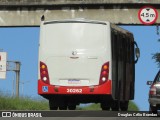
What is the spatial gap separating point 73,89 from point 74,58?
1214 millimetres

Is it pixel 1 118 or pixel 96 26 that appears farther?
pixel 96 26

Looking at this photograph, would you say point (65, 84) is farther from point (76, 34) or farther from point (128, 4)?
point (128, 4)

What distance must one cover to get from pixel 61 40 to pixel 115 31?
8.37 ft

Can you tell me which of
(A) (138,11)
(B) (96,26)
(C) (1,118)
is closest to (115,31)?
(B) (96,26)

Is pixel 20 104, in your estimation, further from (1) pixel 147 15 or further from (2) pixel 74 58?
(2) pixel 74 58

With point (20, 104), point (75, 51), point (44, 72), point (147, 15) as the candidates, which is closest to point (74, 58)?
point (75, 51)

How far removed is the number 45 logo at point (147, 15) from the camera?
125 feet

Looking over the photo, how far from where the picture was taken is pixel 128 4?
40.6 m

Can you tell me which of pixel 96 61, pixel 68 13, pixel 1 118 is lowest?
pixel 1 118

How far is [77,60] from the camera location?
27.0 m

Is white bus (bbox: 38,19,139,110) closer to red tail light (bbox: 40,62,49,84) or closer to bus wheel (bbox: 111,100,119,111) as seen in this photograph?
red tail light (bbox: 40,62,49,84)

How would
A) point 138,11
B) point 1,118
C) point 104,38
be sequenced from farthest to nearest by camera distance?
point 138,11 < point 104,38 < point 1,118

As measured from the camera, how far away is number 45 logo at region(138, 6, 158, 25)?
3803 centimetres

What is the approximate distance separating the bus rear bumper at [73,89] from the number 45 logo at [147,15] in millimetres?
11421
